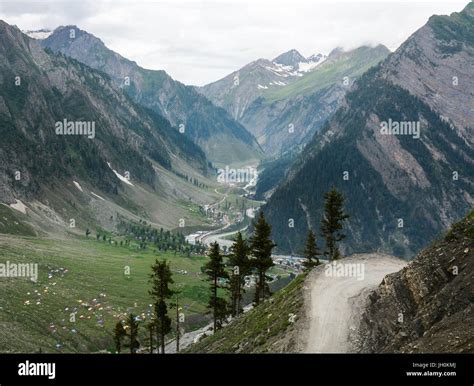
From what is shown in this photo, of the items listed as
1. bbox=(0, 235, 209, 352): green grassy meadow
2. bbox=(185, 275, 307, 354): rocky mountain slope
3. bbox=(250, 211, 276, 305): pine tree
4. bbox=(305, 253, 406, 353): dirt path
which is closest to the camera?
bbox=(305, 253, 406, 353): dirt path

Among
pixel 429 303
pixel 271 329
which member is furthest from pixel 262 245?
pixel 429 303

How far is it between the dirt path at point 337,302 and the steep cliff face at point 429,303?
1.25 meters

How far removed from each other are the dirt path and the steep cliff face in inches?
49.3

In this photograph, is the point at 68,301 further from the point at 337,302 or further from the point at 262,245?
the point at 337,302

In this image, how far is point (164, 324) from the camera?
6900cm

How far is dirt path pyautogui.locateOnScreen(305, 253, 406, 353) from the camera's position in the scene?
3638 centimetres

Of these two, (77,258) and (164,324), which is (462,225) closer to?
(164,324)

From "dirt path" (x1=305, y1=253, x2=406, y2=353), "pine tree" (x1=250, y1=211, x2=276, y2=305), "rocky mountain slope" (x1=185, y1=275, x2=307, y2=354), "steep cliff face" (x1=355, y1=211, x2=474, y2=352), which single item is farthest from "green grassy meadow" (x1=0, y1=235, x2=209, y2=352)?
"steep cliff face" (x1=355, y1=211, x2=474, y2=352)

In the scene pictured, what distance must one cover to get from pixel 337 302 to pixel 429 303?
381 inches

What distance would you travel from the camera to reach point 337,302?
42.1m

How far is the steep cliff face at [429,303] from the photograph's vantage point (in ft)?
93.8

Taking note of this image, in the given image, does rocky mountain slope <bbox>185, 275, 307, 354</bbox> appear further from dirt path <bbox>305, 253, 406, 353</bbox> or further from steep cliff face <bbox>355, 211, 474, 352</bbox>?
steep cliff face <bbox>355, 211, 474, 352</bbox>

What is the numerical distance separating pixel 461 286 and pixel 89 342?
10869 cm
